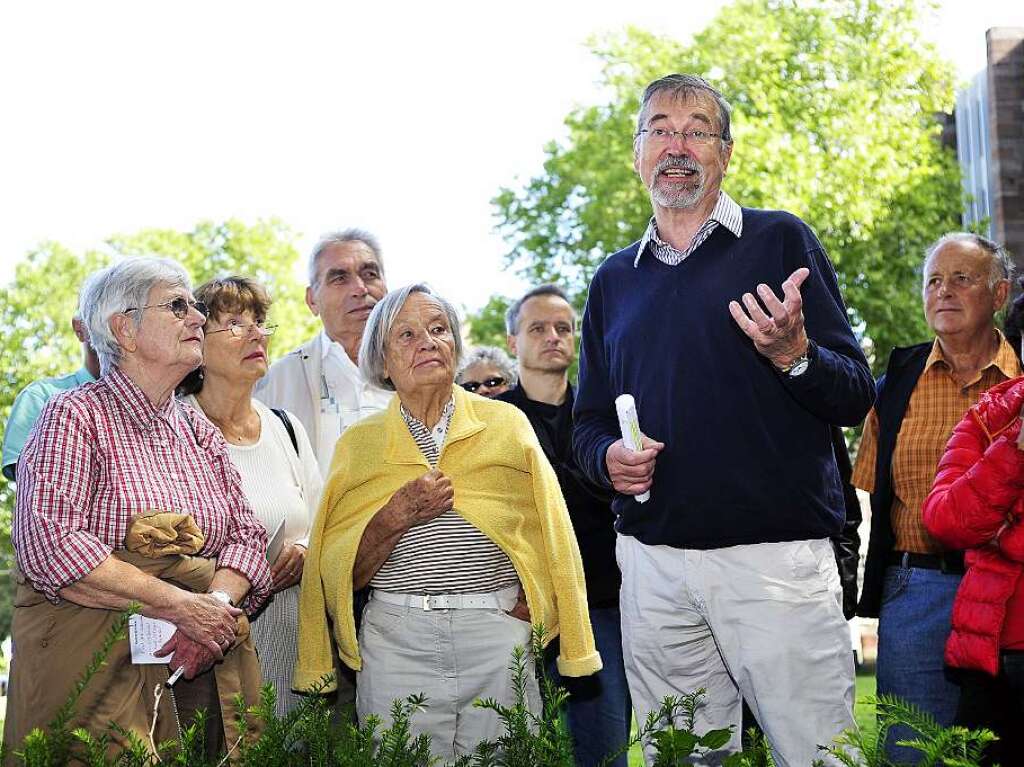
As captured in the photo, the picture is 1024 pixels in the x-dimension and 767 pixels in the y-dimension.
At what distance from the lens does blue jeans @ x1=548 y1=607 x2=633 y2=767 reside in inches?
219

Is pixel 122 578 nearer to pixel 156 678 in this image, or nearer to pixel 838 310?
pixel 156 678

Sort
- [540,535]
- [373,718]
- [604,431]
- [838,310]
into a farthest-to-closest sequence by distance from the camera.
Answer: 1. [540,535]
2. [604,431]
3. [838,310]
4. [373,718]

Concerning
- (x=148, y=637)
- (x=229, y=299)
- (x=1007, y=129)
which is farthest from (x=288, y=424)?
(x=1007, y=129)

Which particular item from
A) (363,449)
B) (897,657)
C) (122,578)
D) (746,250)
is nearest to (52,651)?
(122,578)

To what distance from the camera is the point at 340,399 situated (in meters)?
5.83

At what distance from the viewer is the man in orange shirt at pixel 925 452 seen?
479 centimetres

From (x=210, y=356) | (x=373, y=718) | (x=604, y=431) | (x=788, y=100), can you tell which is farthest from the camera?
(x=788, y=100)

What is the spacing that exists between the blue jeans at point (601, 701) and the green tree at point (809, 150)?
1728 cm

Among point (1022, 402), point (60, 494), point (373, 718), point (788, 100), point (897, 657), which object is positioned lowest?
point (897, 657)

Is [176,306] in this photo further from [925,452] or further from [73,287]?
[73,287]

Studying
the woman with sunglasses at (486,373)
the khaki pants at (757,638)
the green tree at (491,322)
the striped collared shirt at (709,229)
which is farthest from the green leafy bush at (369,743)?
the green tree at (491,322)

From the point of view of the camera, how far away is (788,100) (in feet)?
81.6

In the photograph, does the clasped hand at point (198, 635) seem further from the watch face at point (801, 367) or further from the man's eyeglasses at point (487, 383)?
the man's eyeglasses at point (487, 383)

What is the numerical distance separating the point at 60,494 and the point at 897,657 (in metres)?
2.99
